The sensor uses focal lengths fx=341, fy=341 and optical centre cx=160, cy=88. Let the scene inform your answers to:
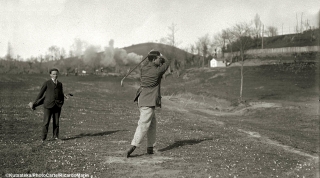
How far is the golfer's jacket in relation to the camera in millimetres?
9180

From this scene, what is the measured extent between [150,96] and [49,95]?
13.4ft

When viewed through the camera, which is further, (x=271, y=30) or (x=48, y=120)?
(x=271, y=30)

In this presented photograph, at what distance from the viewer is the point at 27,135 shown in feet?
41.0

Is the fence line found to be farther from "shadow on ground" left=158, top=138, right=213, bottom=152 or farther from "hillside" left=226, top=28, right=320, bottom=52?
"shadow on ground" left=158, top=138, right=213, bottom=152

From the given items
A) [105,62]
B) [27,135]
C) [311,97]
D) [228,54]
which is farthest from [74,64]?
[27,135]

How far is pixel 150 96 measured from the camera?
9.21 m

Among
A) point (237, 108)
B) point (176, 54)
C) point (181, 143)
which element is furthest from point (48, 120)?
point (176, 54)

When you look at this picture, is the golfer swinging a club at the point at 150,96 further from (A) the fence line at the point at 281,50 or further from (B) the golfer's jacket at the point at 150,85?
(A) the fence line at the point at 281,50

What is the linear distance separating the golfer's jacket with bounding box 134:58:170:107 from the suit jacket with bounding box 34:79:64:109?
11.4 ft

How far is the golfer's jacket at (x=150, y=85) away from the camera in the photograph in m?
9.18

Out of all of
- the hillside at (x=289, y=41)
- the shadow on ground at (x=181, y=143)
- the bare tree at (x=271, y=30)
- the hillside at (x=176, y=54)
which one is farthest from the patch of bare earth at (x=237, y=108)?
the bare tree at (x=271, y=30)

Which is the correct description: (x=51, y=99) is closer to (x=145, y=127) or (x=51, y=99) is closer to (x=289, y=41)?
(x=145, y=127)

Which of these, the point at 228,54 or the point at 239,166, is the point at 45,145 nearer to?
the point at 239,166

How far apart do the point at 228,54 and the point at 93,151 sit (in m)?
113
